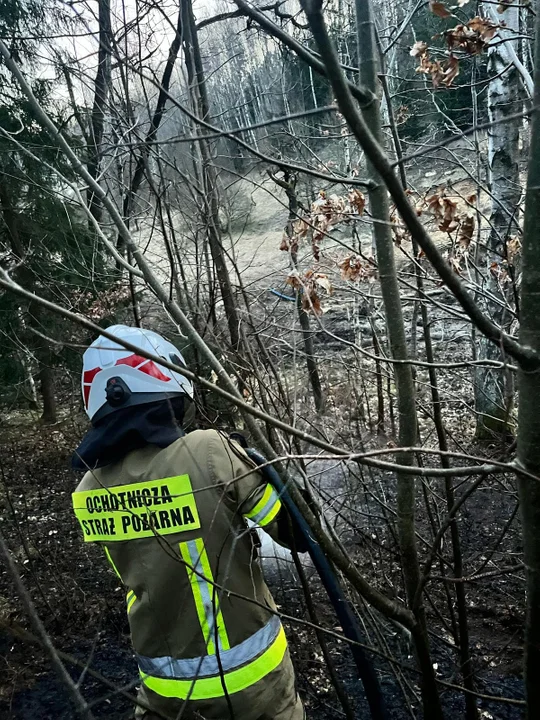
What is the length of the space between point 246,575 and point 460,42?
2.72 metres

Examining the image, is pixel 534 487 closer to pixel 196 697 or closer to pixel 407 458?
pixel 407 458

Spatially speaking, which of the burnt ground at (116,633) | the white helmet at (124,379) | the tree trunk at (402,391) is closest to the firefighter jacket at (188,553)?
the white helmet at (124,379)

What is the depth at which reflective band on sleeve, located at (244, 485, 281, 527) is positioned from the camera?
5.83 ft

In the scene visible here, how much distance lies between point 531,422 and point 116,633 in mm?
4356

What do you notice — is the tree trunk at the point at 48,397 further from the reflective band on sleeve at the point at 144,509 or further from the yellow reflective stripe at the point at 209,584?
the yellow reflective stripe at the point at 209,584

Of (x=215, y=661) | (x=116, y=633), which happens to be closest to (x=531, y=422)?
(x=215, y=661)

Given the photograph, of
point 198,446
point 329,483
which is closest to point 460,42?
point 198,446

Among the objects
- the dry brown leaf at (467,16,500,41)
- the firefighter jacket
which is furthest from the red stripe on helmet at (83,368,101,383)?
the dry brown leaf at (467,16,500,41)

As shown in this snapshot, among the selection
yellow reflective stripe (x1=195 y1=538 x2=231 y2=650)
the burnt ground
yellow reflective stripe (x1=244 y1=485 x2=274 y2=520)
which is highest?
yellow reflective stripe (x1=244 y1=485 x2=274 y2=520)

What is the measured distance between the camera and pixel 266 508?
1781mm

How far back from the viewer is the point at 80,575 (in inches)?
208

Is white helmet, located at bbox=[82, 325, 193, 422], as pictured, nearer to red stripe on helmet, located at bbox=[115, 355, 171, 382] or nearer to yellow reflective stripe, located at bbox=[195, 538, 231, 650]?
red stripe on helmet, located at bbox=[115, 355, 171, 382]

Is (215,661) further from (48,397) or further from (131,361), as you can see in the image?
(48,397)

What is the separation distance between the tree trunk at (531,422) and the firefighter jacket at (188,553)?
864 mm
